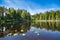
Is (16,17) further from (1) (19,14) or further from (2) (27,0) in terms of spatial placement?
(2) (27,0)

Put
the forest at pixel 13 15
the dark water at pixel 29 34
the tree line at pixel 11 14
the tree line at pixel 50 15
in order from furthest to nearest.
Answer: the tree line at pixel 50 15 → the tree line at pixel 11 14 → the forest at pixel 13 15 → the dark water at pixel 29 34

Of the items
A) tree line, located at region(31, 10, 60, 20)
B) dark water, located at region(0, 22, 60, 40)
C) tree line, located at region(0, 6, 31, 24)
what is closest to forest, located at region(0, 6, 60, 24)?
tree line, located at region(0, 6, 31, 24)

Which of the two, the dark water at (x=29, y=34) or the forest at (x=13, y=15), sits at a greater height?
the forest at (x=13, y=15)

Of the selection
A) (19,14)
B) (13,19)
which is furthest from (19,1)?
(19,14)

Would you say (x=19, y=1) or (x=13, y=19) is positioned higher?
(x=19, y=1)

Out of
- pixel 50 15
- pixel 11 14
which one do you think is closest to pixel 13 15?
A: pixel 11 14

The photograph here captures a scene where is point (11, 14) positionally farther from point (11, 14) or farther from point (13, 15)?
point (13, 15)

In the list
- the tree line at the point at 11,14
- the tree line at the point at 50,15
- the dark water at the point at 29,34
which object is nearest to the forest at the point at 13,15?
the tree line at the point at 11,14

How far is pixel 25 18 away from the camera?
39.8ft

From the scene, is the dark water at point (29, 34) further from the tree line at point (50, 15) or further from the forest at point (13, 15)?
the tree line at point (50, 15)

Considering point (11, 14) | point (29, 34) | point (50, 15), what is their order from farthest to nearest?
point (50, 15) → point (11, 14) → point (29, 34)

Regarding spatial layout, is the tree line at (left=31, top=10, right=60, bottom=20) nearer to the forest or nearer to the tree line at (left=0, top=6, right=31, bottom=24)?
the forest

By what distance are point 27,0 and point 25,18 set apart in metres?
4.88

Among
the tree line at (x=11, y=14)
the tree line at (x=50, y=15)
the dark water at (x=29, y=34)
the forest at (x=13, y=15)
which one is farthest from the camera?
the tree line at (x=50, y=15)
